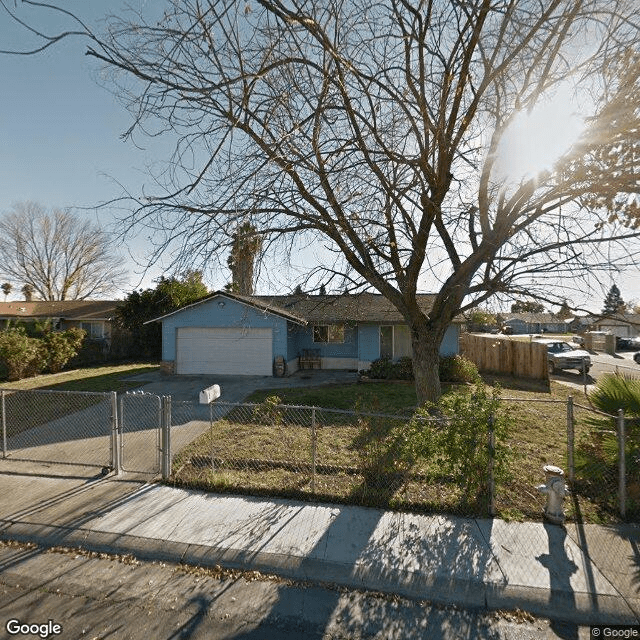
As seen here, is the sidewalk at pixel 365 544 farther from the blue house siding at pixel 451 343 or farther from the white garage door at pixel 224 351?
Answer: the blue house siding at pixel 451 343

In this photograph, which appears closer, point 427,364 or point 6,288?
point 427,364

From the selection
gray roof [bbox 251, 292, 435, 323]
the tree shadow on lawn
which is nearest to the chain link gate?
gray roof [bbox 251, 292, 435, 323]

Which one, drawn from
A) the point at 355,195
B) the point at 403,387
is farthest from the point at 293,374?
the point at 355,195

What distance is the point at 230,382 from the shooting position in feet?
47.2

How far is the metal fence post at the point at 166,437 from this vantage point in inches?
213

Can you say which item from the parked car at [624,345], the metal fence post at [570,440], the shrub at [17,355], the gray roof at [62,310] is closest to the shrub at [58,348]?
the shrub at [17,355]

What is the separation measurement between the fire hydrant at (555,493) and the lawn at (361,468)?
203mm

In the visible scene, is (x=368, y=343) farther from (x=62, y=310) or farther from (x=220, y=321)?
(x=62, y=310)

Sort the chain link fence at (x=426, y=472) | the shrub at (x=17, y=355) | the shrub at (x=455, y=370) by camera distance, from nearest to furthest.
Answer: the chain link fence at (x=426, y=472) → the shrub at (x=455, y=370) → the shrub at (x=17, y=355)

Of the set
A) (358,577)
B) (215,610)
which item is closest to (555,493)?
(358,577)

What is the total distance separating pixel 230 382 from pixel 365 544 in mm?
11192

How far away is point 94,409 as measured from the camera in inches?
382

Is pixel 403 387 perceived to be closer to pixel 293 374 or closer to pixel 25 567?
pixel 293 374

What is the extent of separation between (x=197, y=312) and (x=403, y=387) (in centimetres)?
976
